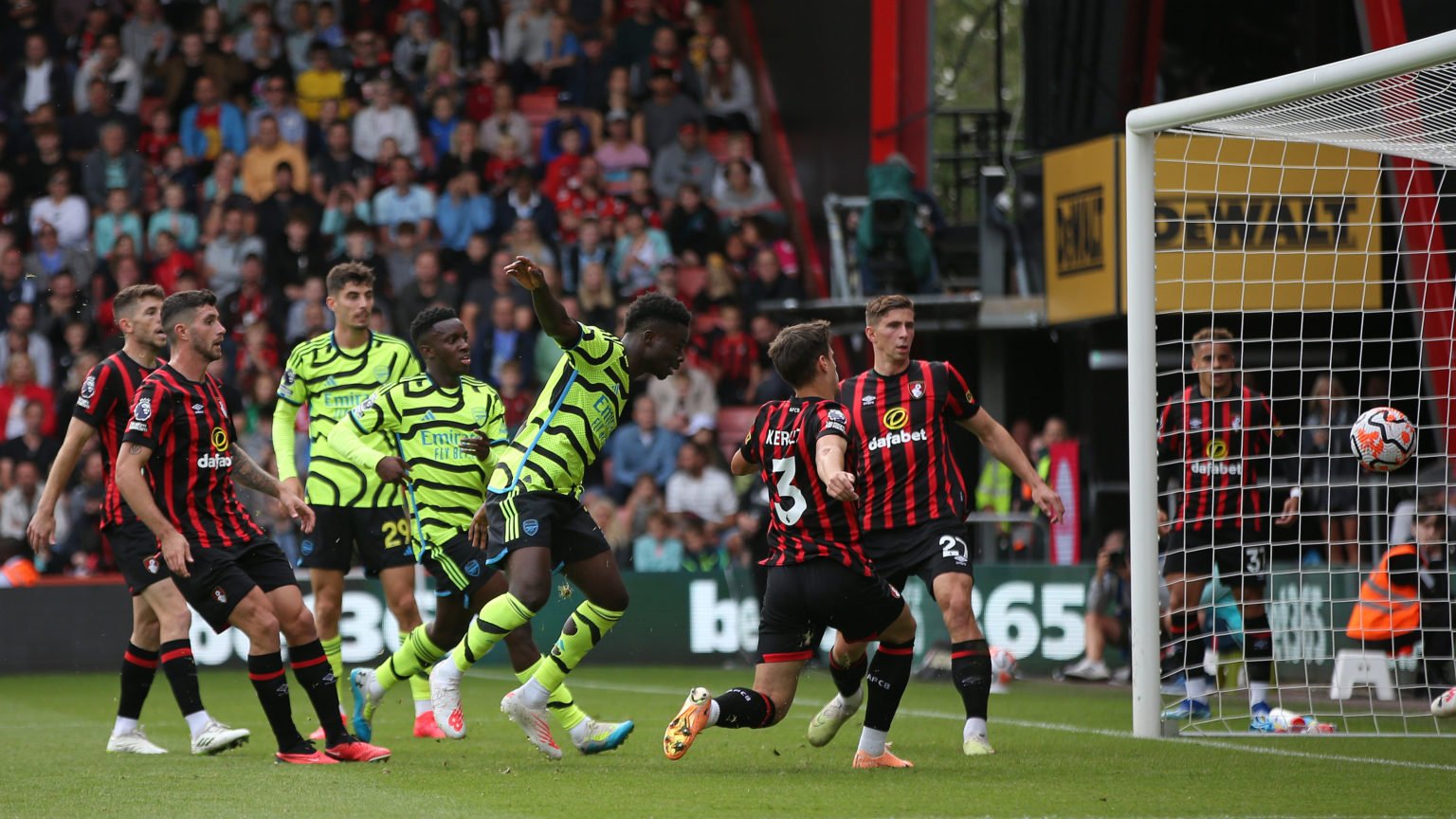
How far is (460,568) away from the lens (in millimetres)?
9008

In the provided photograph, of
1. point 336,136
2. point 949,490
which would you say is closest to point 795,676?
point 949,490

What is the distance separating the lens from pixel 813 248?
1873 centimetres

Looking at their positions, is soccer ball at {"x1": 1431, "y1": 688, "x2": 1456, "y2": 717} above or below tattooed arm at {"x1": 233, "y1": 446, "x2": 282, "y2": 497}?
below

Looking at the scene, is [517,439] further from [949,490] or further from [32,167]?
[32,167]

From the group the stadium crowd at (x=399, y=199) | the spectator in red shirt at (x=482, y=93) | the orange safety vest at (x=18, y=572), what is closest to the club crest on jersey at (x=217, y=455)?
the stadium crowd at (x=399, y=199)

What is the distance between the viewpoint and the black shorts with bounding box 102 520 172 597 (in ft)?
27.3

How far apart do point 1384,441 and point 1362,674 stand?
339 cm

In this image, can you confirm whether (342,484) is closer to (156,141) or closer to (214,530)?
(214,530)

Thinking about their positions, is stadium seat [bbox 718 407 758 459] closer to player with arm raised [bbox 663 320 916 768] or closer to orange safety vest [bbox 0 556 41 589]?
→ orange safety vest [bbox 0 556 41 589]

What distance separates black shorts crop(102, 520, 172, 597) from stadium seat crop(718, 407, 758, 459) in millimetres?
8921

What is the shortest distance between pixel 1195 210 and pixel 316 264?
8.16 meters

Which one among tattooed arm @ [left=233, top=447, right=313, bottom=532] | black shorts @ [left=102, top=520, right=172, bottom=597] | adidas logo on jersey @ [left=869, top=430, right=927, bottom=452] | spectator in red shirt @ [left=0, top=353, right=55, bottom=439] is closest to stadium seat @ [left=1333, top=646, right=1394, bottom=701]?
adidas logo on jersey @ [left=869, top=430, right=927, bottom=452]

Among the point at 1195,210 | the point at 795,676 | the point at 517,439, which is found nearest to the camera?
the point at 795,676

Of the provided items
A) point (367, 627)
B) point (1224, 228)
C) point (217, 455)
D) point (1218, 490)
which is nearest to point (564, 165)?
point (367, 627)
